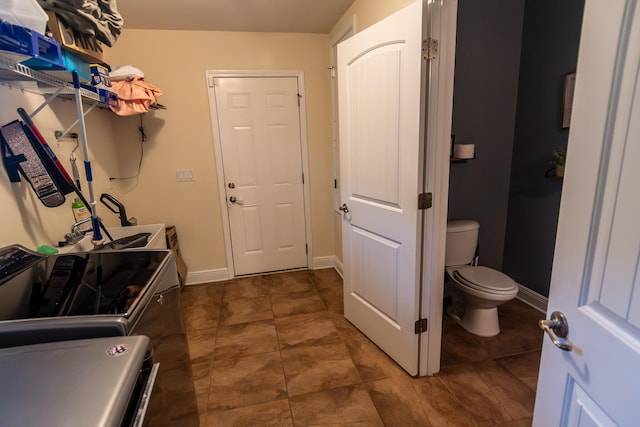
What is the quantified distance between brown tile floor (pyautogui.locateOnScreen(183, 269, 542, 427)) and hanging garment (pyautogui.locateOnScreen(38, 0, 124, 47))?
1.97m

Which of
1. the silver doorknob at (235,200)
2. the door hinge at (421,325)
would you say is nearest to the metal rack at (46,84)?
the silver doorknob at (235,200)

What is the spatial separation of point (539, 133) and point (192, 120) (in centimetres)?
297

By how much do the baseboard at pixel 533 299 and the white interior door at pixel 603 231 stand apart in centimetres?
203

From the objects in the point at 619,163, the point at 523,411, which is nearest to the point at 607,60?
the point at 619,163

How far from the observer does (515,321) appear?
2.38m

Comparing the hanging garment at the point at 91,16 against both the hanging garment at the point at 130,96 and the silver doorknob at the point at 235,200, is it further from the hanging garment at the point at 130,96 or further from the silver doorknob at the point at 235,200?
the silver doorknob at the point at 235,200

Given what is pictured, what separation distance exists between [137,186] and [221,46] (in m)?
1.54

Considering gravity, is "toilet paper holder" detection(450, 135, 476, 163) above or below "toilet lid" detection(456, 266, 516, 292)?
above

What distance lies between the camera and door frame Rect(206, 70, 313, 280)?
2.97 meters

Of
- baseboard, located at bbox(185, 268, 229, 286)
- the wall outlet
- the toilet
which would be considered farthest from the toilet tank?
the wall outlet

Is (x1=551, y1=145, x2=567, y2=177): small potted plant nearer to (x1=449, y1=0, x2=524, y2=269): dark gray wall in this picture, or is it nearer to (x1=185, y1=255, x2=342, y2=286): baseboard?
(x1=449, y1=0, x2=524, y2=269): dark gray wall

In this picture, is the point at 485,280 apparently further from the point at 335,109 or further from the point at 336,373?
the point at 335,109

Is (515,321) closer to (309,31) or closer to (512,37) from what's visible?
(512,37)

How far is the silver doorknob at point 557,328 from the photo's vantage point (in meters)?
0.74
